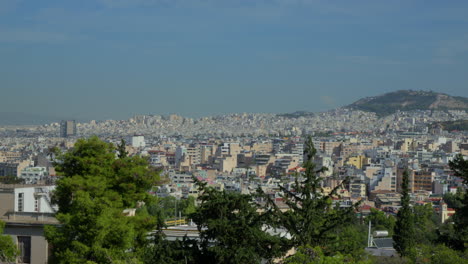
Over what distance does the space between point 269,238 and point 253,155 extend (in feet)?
329

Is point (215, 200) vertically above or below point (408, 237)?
above

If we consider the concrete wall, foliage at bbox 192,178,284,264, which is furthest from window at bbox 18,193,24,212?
foliage at bbox 192,178,284,264

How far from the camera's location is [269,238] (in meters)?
11.7

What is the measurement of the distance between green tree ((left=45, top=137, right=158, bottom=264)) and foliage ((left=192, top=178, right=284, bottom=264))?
79cm

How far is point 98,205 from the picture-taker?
35.2 feet

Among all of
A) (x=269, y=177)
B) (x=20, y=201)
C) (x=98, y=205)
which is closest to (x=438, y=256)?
(x=98, y=205)

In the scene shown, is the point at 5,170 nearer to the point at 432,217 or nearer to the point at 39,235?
the point at 432,217

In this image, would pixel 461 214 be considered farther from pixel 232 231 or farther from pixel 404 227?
pixel 404 227

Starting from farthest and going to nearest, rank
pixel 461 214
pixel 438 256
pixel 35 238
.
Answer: pixel 461 214 → pixel 35 238 → pixel 438 256

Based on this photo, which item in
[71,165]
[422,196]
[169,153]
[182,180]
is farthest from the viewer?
[169,153]

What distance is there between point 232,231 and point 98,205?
1.94 meters

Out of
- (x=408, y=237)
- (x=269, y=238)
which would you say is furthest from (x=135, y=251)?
(x=408, y=237)

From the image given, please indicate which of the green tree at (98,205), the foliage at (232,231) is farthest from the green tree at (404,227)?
the green tree at (98,205)

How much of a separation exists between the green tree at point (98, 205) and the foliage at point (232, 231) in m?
0.79
